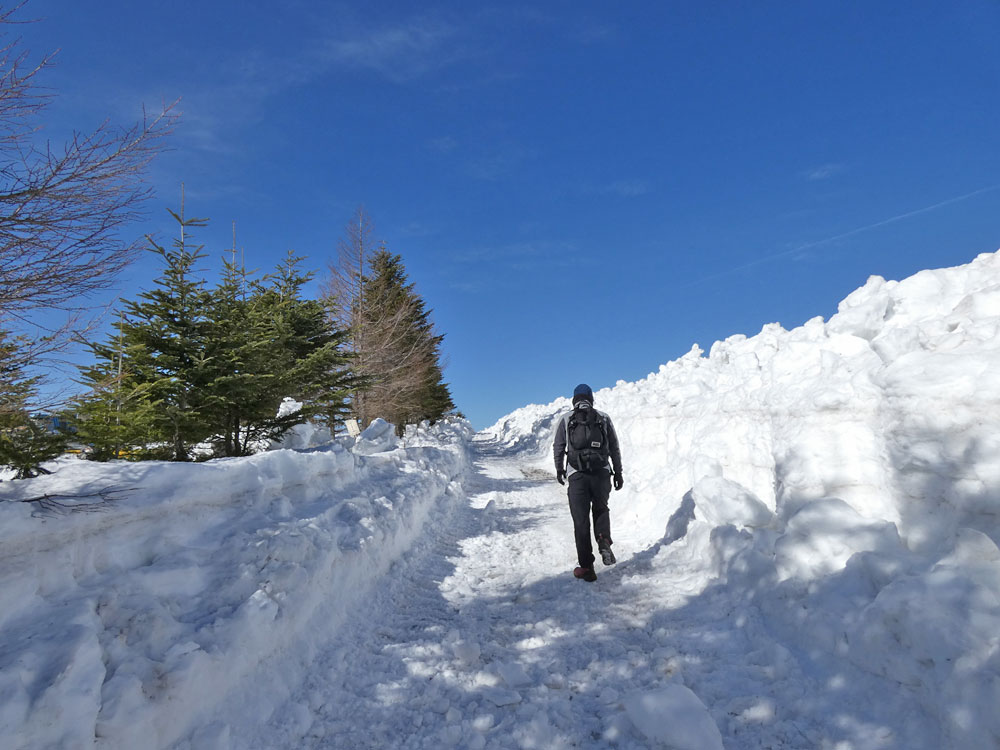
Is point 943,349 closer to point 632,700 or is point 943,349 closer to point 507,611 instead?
point 632,700

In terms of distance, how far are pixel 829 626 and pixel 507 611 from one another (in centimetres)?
265

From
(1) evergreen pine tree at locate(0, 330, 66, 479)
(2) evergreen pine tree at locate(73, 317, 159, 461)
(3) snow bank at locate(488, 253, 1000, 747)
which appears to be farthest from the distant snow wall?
(2) evergreen pine tree at locate(73, 317, 159, 461)

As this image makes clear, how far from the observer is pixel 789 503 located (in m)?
5.00

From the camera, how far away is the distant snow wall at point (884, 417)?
3.57 meters

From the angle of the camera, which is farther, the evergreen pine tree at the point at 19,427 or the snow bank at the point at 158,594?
the evergreen pine tree at the point at 19,427

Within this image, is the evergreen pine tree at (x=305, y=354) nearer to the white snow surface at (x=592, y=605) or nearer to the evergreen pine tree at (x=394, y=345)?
the evergreen pine tree at (x=394, y=345)

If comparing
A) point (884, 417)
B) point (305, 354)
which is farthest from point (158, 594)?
point (305, 354)

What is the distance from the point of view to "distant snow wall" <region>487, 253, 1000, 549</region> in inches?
141

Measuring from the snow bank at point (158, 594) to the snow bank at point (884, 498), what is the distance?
142 inches

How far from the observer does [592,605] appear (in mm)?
4867

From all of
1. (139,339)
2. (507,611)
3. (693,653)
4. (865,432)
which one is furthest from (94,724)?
(139,339)

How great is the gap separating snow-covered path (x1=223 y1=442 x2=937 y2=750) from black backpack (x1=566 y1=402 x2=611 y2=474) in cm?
120

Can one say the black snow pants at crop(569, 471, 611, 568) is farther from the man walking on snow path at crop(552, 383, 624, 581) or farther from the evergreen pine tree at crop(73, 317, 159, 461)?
the evergreen pine tree at crop(73, 317, 159, 461)

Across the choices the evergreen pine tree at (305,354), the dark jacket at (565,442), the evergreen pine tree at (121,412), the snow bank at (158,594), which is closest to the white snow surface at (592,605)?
the snow bank at (158,594)
